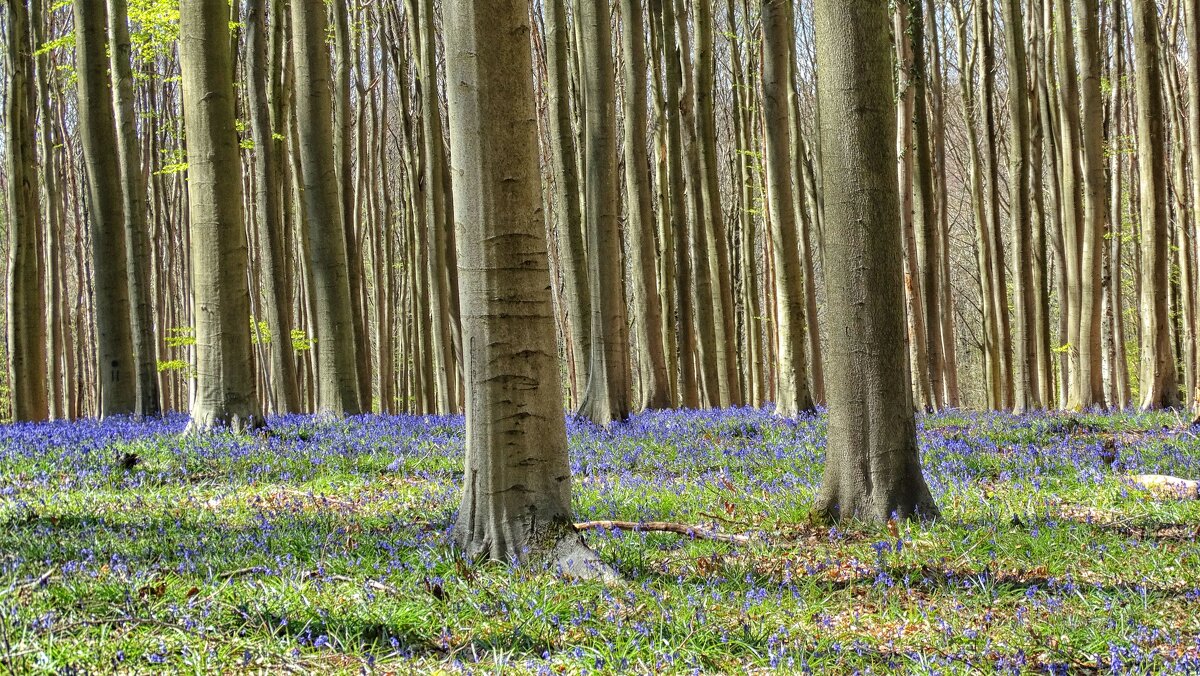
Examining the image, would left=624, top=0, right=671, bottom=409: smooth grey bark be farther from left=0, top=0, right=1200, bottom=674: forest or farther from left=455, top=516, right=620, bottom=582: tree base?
left=455, top=516, right=620, bottom=582: tree base

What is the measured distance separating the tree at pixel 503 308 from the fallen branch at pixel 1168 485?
4.18 m

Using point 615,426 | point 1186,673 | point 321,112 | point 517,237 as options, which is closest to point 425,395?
point 321,112

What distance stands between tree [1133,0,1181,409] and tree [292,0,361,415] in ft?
33.0

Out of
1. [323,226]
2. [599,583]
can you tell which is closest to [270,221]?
[323,226]

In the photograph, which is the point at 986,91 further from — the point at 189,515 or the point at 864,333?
the point at 189,515

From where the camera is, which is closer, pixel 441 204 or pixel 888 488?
pixel 888 488

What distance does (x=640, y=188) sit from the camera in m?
12.2

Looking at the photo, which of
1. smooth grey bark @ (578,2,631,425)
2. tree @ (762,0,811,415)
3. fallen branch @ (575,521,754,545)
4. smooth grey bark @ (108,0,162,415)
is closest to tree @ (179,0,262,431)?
→ smooth grey bark @ (108,0,162,415)

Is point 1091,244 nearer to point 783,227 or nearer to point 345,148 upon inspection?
point 783,227

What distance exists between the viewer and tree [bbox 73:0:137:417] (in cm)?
1131

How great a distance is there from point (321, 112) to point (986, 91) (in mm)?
10947

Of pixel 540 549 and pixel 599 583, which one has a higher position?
pixel 540 549

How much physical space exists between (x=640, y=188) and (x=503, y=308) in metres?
7.86

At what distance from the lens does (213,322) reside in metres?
8.99
